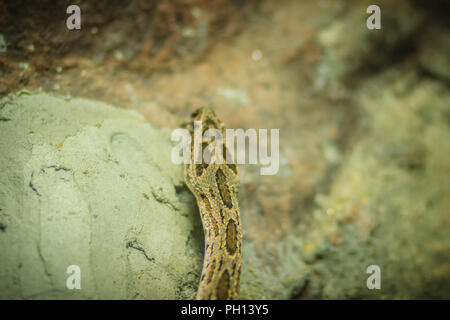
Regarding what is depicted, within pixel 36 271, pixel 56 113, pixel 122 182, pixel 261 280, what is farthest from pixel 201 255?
pixel 56 113

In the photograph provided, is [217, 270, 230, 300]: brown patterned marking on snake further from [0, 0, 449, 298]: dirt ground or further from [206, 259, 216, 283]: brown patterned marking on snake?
[0, 0, 449, 298]: dirt ground

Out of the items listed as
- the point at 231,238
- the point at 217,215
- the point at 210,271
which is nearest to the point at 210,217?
the point at 217,215

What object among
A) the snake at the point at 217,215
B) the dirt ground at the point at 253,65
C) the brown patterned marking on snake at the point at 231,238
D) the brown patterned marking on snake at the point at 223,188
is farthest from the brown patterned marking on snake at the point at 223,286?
the brown patterned marking on snake at the point at 223,188

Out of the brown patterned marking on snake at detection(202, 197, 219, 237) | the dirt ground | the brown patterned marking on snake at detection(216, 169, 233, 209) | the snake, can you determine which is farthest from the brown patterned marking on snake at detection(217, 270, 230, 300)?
the brown patterned marking on snake at detection(216, 169, 233, 209)

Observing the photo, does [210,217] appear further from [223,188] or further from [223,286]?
[223,286]

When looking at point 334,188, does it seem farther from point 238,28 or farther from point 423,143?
point 238,28
